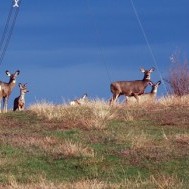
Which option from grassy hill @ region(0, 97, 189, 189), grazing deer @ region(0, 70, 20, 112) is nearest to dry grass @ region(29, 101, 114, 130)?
grassy hill @ region(0, 97, 189, 189)

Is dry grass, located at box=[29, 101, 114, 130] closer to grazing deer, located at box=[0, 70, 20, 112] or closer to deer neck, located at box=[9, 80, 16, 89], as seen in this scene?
grazing deer, located at box=[0, 70, 20, 112]

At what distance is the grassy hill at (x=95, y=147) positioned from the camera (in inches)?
555

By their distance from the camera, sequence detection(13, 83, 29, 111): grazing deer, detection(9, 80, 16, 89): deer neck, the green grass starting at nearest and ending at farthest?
1. the green grass
2. detection(9, 80, 16, 89): deer neck
3. detection(13, 83, 29, 111): grazing deer

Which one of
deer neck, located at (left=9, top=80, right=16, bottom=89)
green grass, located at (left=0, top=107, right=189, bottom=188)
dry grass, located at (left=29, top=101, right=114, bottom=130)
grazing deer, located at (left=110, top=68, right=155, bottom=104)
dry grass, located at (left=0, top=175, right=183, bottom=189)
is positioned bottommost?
dry grass, located at (left=0, top=175, right=183, bottom=189)

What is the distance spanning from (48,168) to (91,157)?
1.12m

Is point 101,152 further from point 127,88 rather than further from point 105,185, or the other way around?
point 127,88

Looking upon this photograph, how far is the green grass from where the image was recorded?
14609 millimetres

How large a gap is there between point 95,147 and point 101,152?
2.27 ft

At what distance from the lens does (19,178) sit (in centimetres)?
1412

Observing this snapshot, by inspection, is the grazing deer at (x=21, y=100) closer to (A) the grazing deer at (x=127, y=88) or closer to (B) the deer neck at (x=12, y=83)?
(B) the deer neck at (x=12, y=83)

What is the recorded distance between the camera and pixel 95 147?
17.7 metres

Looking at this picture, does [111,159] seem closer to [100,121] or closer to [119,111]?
[100,121]

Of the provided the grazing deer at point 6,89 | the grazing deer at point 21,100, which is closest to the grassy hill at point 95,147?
the grazing deer at point 6,89

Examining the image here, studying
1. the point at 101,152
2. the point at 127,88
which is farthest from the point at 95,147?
the point at 127,88
